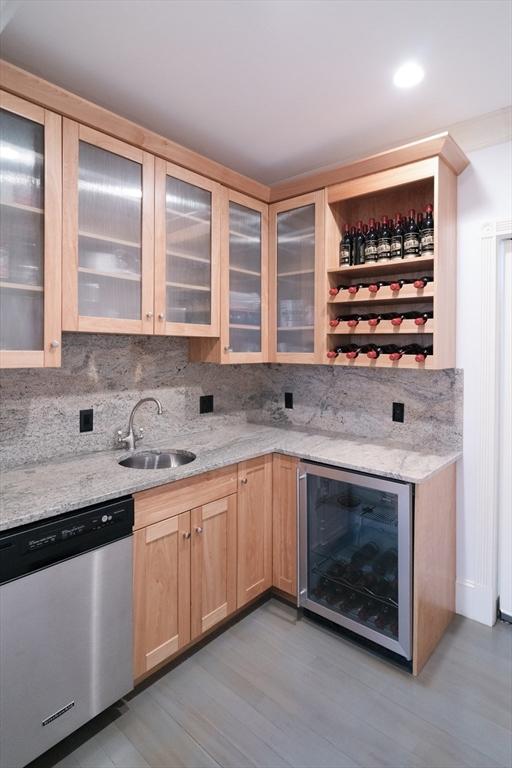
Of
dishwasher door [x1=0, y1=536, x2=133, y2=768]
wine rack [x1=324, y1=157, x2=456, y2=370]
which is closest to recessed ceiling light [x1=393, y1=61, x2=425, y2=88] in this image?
wine rack [x1=324, y1=157, x2=456, y2=370]

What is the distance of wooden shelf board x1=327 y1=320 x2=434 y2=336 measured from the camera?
2152 mm

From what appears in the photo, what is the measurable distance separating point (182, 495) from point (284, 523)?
2.53 ft

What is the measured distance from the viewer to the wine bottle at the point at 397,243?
228 centimetres

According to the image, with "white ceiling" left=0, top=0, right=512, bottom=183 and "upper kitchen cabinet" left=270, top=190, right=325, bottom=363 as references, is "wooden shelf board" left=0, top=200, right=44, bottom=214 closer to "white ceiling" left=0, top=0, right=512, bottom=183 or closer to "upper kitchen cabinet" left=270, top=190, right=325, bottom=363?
"white ceiling" left=0, top=0, right=512, bottom=183

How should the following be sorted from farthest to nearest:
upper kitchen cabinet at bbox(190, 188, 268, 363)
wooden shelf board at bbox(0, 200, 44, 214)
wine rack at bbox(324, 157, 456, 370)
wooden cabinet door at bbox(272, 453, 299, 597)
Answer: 1. upper kitchen cabinet at bbox(190, 188, 268, 363)
2. wooden cabinet door at bbox(272, 453, 299, 597)
3. wine rack at bbox(324, 157, 456, 370)
4. wooden shelf board at bbox(0, 200, 44, 214)

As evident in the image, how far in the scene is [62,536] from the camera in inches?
57.6

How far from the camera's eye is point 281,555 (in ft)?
7.98

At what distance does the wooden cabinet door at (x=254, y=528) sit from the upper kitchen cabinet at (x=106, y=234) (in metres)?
0.97

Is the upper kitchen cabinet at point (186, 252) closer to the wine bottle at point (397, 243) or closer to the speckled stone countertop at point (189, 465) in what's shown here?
the speckled stone countertop at point (189, 465)

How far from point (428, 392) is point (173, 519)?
63.4 inches

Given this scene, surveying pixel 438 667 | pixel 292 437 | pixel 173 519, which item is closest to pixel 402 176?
pixel 292 437

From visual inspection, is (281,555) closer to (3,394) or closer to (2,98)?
(3,394)

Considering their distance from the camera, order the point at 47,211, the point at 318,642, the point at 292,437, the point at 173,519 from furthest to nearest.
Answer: the point at 292,437 → the point at 318,642 → the point at 173,519 → the point at 47,211

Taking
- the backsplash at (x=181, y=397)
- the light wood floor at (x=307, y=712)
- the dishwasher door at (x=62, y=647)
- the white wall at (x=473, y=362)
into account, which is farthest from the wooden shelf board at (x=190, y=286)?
the light wood floor at (x=307, y=712)
